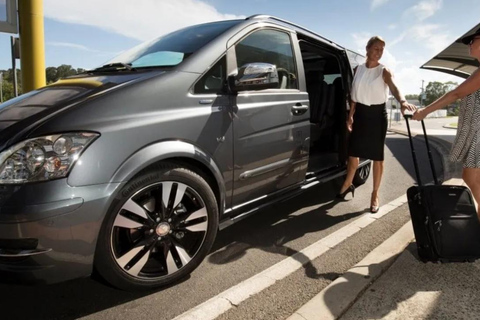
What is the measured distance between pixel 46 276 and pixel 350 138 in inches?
125

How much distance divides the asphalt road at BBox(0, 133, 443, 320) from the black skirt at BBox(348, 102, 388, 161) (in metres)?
0.67

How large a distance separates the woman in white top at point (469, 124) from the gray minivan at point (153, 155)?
1113 mm

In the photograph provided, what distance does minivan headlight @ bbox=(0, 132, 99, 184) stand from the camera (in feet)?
5.45

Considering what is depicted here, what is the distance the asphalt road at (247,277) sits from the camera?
2.02m

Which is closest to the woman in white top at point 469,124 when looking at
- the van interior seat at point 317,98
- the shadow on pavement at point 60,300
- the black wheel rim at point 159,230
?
the black wheel rim at point 159,230

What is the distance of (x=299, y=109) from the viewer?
310 cm

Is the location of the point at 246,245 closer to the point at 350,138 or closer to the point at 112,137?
the point at 112,137

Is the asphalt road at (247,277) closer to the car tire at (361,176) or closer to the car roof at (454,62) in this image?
the car tire at (361,176)

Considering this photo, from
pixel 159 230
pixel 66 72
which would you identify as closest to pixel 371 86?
pixel 159 230

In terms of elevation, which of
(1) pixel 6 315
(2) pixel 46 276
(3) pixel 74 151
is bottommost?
(1) pixel 6 315

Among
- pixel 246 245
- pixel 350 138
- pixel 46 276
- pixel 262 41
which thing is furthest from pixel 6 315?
pixel 350 138

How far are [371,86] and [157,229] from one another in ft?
8.74

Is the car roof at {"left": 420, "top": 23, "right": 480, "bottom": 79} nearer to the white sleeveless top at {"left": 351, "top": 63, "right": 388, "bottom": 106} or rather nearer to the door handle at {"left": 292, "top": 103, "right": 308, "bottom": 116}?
the white sleeveless top at {"left": 351, "top": 63, "right": 388, "bottom": 106}

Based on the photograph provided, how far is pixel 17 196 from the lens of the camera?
162 centimetres
